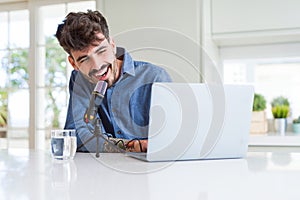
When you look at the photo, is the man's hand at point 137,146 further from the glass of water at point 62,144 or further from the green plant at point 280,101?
the green plant at point 280,101

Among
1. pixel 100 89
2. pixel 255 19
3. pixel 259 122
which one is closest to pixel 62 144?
pixel 100 89

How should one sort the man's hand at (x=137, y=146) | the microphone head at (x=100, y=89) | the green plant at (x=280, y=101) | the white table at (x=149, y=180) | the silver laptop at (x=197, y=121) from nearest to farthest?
→ the white table at (x=149, y=180) < the silver laptop at (x=197, y=121) < the microphone head at (x=100, y=89) < the man's hand at (x=137, y=146) < the green plant at (x=280, y=101)

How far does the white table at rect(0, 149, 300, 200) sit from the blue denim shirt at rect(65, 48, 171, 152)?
69 cm

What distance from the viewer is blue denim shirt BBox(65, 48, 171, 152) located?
1794mm

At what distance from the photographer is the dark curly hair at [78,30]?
182cm

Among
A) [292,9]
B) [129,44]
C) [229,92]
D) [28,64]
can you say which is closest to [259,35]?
[292,9]

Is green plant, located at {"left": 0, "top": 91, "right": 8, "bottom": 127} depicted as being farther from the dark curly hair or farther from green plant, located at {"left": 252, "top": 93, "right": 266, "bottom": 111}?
green plant, located at {"left": 252, "top": 93, "right": 266, "bottom": 111}

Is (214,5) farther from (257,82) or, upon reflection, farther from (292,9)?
(257,82)

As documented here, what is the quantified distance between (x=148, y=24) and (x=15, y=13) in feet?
4.55

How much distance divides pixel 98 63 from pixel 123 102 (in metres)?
0.25

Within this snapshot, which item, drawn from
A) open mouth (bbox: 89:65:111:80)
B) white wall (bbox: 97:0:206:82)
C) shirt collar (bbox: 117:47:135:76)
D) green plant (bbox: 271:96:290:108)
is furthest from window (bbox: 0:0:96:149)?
A: green plant (bbox: 271:96:290:108)

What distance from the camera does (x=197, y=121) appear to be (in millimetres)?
1083

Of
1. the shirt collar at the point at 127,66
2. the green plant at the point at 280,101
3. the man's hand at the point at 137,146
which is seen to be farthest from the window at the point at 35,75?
Result: the man's hand at the point at 137,146

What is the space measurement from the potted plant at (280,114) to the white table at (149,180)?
1.68m
